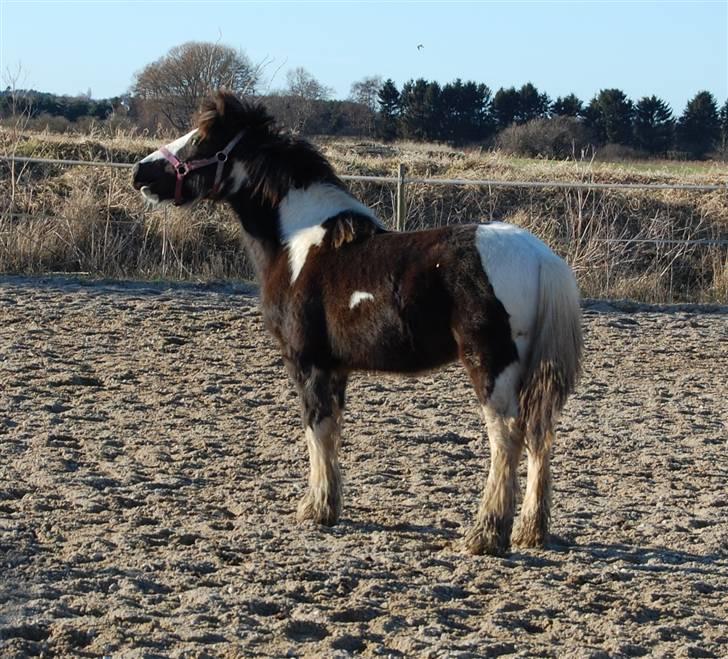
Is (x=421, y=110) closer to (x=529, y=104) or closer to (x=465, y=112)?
(x=465, y=112)

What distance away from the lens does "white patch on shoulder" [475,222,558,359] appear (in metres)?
4.60

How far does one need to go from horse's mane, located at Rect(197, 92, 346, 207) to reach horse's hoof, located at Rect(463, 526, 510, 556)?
70.9 inches

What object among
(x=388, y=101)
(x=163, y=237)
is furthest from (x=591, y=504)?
(x=388, y=101)

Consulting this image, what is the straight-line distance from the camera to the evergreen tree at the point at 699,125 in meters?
→ 43.9

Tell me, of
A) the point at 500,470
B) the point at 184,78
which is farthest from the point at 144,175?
the point at 184,78

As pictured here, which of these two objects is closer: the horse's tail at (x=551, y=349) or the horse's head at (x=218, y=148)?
the horse's tail at (x=551, y=349)

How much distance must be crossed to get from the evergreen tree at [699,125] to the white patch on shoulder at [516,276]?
4083 cm

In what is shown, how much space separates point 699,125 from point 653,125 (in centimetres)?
203

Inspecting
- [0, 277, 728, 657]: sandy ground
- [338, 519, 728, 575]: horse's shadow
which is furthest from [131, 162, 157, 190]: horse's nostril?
[338, 519, 728, 575]: horse's shadow

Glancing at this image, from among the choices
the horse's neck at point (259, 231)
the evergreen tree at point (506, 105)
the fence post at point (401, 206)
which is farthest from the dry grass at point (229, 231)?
the evergreen tree at point (506, 105)

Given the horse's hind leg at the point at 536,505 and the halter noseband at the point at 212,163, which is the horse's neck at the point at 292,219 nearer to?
the halter noseband at the point at 212,163

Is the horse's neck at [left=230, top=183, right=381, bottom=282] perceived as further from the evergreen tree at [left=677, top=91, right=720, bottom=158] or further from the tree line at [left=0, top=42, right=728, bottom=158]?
the evergreen tree at [left=677, top=91, right=720, bottom=158]

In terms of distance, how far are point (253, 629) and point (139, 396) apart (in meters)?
3.84

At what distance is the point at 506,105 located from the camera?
147ft
